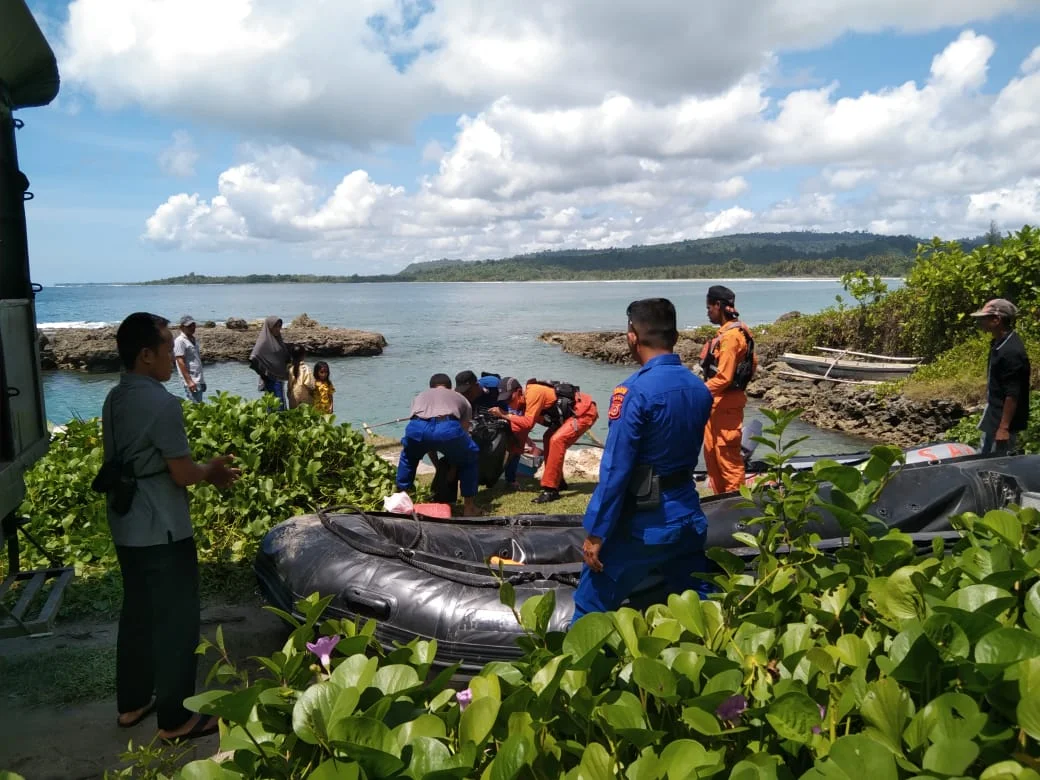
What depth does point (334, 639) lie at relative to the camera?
53.2 inches

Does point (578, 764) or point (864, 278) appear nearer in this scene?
point (578, 764)

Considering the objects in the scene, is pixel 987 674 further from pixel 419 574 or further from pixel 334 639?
pixel 419 574

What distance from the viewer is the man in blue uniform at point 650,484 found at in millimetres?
3076

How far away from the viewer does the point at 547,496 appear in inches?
311

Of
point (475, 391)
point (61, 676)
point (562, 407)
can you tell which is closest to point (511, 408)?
point (475, 391)

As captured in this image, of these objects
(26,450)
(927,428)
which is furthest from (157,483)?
(927,428)

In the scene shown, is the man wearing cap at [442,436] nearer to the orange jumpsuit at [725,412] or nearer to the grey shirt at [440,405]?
the grey shirt at [440,405]

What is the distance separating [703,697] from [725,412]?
5.23m

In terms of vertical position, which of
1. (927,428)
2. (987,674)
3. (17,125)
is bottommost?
(927,428)

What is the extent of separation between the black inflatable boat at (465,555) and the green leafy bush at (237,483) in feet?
3.90

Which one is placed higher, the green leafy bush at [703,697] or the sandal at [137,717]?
the green leafy bush at [703,697]

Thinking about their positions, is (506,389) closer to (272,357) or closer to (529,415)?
(529,415)

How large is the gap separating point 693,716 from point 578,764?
189 mm

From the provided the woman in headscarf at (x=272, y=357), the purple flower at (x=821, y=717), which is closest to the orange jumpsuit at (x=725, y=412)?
the purple flower at (x=821, y=717)
